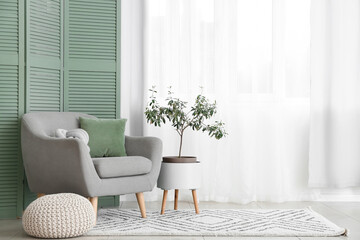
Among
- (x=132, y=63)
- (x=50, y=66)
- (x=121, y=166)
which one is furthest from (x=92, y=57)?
(x=121, y=166)

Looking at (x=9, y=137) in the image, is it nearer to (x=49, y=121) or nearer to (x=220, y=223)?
(x=49, y=121)

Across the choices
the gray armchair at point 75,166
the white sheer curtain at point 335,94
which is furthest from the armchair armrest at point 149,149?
the white sheer curtain at point 335,94

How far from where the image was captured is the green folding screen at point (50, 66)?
13.2ft

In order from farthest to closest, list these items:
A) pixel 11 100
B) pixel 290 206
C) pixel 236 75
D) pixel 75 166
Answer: pixel 236 75 < pixel 290 206 < pixel 11 100 < pixel 75 166

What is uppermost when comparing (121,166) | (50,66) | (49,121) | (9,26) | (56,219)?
(9,26)

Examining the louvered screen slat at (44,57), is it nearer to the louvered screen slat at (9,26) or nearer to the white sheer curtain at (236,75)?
the louvered screen slat at (9,26)

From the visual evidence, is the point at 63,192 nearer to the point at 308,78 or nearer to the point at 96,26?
the point at 96,26

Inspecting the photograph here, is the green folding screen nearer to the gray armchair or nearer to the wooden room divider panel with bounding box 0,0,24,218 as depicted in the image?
the wooden room divider panel with bounding box 0,0,24,218

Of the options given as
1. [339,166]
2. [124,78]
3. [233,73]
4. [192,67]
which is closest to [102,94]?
[124,78]

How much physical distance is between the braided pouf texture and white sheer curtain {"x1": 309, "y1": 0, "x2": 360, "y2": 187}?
8.44ft

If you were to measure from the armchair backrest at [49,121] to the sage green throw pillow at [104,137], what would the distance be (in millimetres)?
97

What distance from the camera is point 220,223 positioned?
375cm

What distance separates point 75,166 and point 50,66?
42.5 inches

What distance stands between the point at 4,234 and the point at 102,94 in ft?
5.11
